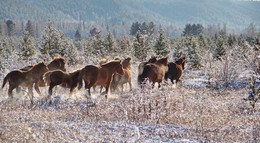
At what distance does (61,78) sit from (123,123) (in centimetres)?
468

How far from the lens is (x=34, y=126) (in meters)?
6.40

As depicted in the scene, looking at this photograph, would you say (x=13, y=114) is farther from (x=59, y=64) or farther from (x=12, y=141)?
(x=59, y=64)

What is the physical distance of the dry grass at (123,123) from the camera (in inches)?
217

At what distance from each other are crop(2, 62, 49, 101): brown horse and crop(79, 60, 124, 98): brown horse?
201 cm

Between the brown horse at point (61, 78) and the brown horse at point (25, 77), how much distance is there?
89 cm

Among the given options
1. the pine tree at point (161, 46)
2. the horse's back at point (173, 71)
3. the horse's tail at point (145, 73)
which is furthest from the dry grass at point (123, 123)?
the pine tree at point (161, 46)

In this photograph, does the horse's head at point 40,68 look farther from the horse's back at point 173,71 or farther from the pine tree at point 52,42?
the pine tree at point 52,42

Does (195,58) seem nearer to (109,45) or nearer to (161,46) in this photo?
(161,46)

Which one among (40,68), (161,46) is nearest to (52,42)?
(161,46)

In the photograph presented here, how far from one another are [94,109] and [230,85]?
33.7 ft

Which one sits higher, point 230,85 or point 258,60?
point 258,60

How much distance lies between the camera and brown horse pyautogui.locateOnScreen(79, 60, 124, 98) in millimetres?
10289

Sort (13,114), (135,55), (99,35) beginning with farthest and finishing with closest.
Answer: (99,35)
(135,55)
(13,114)

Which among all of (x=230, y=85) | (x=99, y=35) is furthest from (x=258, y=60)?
(x=99, y=35)
